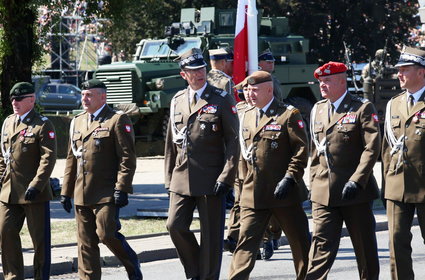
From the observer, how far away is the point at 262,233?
8.85m

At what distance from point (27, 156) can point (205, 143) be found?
5.46ft

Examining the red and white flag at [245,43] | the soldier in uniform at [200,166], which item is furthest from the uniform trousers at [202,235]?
the red and white flag at [245,43]

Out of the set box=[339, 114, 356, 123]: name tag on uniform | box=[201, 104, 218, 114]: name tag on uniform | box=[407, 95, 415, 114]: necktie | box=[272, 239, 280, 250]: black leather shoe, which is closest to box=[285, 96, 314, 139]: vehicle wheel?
box=[272, 239, 280, 250]: black leather shoe

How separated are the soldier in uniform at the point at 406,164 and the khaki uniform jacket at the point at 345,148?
20cm

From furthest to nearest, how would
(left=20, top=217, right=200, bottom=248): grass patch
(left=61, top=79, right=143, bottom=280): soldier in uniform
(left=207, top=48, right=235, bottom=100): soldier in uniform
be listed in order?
(left=20, top=217, right=200, bottom=248): grass patch, (left=207, top=48, right=235, bottom=100): soldier in uniform, (left=61, top=79, right=143, bottom=280): soldier in uniform

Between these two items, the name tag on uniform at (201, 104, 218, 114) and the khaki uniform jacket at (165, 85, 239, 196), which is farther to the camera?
the name tag on uniform at (201, 104, 218, 114)

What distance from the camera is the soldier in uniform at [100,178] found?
9.27 metres

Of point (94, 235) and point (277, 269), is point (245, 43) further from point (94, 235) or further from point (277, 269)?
point (94, 235)

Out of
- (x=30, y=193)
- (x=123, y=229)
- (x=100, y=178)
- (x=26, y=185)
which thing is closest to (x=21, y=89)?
(x=26, y=185)

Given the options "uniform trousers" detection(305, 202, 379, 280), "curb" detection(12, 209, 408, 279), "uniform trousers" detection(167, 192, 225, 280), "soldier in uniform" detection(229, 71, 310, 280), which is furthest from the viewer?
"curb" detection(12, 209, 408, 279)

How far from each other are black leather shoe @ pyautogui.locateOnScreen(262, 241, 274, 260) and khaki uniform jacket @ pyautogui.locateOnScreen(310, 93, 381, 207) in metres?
3.09

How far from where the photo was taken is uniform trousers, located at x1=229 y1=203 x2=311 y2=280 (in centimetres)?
872

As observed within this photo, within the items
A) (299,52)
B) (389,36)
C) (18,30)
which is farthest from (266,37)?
(389,36)

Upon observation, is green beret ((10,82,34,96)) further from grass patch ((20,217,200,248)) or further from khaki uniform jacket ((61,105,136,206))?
grass patch ((20,217,200,248))
